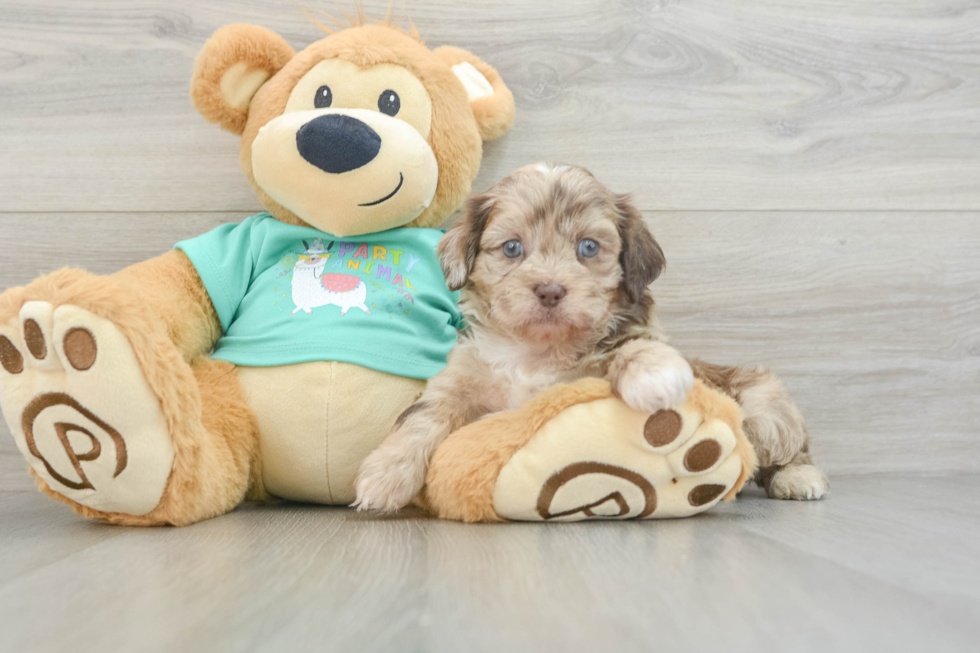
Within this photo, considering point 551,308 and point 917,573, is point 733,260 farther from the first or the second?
point 917,573

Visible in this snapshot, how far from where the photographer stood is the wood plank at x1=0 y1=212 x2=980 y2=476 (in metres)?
2.16

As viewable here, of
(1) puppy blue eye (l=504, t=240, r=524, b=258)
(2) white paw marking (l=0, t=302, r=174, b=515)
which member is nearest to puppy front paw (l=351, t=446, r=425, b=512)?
(2) white paw marking (l=0, t=302, r=174, b=515)

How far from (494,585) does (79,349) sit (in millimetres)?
868

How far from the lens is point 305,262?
1.79 metres

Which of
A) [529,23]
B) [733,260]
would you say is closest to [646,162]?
[733,260]

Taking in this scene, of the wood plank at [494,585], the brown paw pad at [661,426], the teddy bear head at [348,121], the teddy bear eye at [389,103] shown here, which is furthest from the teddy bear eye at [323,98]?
the brown paw pad at [661,426]

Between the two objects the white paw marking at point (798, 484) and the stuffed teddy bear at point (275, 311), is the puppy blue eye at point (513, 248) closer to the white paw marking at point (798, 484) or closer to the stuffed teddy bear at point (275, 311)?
the stuffed teddy bear at point (275, 311)

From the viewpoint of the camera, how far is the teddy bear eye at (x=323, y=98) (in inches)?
68.9

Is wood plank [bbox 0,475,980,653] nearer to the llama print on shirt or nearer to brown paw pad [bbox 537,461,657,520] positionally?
brown paw pad [bbox 537,461,657,520]

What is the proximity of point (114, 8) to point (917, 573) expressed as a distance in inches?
96.8

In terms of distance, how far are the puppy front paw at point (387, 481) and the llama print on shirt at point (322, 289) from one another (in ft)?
1.37

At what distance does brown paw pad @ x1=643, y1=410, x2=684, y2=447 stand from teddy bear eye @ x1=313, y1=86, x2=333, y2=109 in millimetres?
1129

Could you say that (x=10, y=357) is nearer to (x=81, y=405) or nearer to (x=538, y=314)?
(x=81, y=405)

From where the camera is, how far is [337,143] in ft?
5.19
